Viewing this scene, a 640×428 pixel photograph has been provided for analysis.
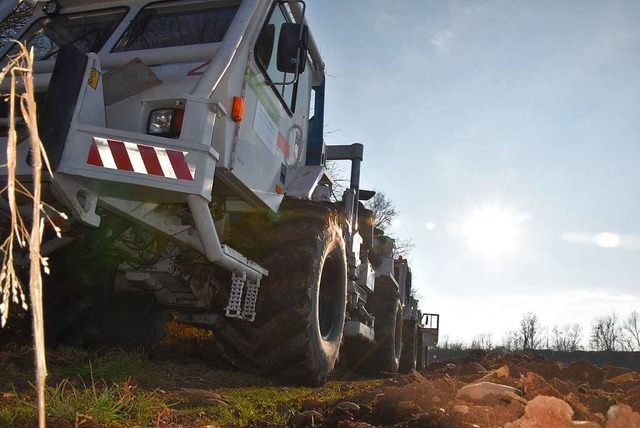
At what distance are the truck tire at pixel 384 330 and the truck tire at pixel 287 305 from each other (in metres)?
4.42

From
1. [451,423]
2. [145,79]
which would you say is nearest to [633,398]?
[451,423]

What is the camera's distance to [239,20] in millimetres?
4016

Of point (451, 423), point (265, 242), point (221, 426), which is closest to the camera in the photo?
point (451, 423)

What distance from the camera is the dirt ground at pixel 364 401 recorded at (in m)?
2.10

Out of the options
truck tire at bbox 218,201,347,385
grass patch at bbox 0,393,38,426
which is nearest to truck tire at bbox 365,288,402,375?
truck tire at bbox 218,201,347,385

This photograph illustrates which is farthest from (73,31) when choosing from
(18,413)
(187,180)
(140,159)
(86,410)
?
(86,410)

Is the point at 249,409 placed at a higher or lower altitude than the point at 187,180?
lower

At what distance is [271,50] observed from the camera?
4.38 m

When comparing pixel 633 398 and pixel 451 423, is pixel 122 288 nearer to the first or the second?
pixel 451 423

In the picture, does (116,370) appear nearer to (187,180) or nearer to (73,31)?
(187,180)

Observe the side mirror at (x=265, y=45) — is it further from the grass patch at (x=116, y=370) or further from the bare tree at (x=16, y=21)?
the bare tree at (x=16, y=21)

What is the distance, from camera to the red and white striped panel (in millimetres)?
3170

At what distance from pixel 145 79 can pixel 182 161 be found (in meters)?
0.68

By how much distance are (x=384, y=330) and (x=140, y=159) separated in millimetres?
6554
